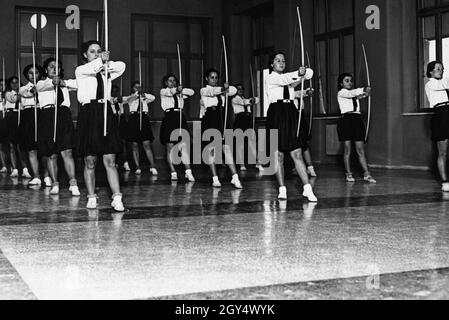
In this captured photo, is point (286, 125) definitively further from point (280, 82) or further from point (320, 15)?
point (320, 15)

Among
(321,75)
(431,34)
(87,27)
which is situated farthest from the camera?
(87,27)

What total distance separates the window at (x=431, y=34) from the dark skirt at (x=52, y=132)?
534cm

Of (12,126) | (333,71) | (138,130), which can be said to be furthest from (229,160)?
(333,71)

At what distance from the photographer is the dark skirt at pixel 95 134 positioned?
494cm

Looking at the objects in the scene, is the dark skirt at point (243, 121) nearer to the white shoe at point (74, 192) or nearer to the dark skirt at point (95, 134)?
the white shoe at point (74, 192)

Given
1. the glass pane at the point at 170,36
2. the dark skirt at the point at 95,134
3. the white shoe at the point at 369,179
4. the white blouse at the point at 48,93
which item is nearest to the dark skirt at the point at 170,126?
the white blouse at the point at 48,93

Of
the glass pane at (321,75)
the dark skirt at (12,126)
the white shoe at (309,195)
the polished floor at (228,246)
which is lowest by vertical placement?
the polished floor at (228,246)

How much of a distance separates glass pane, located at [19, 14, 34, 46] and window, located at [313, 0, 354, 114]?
5.73 m

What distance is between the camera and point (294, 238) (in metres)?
3.71

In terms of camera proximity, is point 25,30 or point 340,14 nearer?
point 340,14

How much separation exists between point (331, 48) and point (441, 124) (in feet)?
17.3

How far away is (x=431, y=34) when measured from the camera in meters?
9.39
